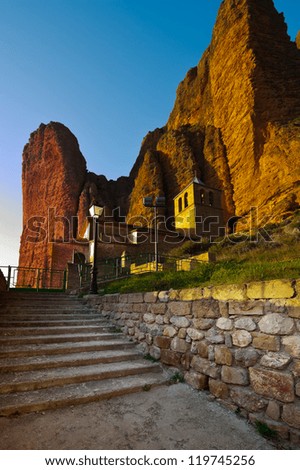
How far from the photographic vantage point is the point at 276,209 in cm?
2695

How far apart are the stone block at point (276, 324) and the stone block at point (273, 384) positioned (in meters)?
0.45

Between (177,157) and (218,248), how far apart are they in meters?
29.5

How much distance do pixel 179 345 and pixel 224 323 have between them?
121cm

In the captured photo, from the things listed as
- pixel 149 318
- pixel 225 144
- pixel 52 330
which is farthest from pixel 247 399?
pixel 225 144

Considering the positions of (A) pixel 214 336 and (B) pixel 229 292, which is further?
(A) pixel 214 336

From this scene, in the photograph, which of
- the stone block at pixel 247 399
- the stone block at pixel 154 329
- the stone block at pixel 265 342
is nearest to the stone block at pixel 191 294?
the stone block at pixel 154 329

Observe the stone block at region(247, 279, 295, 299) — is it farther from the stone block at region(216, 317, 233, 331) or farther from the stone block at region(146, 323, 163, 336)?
the stone block at region(146, 323, 163, 336)

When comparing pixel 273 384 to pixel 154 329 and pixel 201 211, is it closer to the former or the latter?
pixel 154 329

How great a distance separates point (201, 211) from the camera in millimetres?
33438

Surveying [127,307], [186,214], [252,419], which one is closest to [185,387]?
[252,419]

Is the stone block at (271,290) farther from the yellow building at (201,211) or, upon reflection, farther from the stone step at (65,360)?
the yellow building at (201,211)

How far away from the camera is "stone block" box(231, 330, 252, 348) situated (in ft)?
10.4

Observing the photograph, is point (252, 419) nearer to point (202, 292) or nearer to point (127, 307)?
point (202, 292)

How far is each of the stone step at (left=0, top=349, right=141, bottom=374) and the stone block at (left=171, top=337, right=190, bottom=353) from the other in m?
1.05
